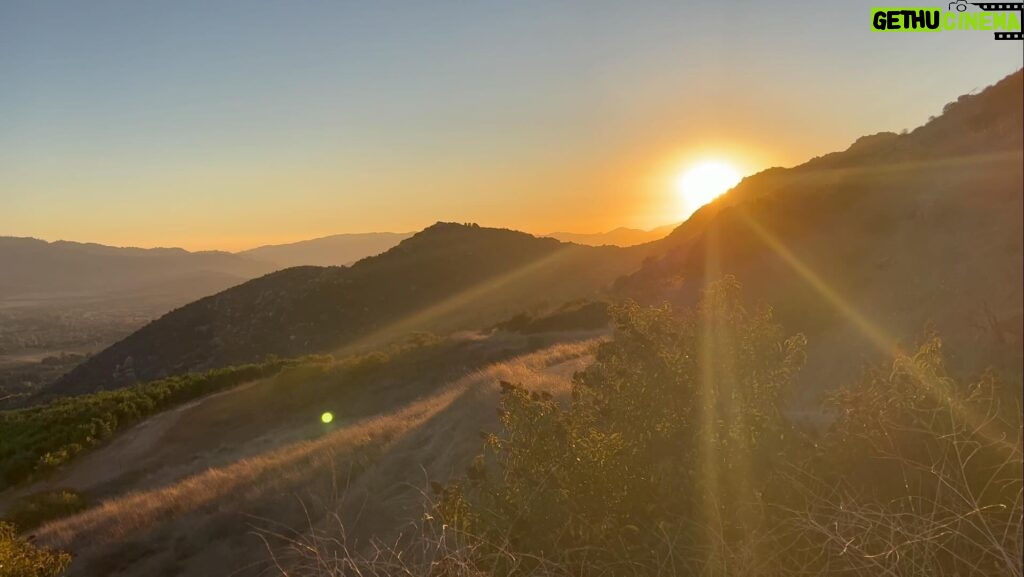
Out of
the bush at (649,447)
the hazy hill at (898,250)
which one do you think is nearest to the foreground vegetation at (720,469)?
the bush at (649,447)

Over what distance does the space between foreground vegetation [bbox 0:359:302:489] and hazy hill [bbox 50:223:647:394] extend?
1978cm

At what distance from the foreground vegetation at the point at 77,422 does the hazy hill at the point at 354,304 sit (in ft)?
64.9

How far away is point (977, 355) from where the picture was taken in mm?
9141

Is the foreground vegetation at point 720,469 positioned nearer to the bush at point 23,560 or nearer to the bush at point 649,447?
the bush at point 649,447

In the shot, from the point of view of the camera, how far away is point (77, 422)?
24.8 meters

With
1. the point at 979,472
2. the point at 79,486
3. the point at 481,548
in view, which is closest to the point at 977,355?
the point at 979,472

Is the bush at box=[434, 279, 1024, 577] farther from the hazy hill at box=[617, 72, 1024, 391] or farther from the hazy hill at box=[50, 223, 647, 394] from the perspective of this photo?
the hazy hill at box=[50, 223, 647, 394]

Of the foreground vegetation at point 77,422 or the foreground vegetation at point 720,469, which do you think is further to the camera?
the foreground vegetation at point 77,422

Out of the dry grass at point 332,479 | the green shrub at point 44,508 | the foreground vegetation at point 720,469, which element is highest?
the foreground vegetation at point 720,469

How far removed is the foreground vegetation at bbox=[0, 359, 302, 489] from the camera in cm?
2152

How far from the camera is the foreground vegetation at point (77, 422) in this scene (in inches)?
847

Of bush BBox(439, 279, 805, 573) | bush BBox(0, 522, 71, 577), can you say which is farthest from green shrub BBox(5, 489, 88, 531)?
bush BBox(439, 279, 805, 573)

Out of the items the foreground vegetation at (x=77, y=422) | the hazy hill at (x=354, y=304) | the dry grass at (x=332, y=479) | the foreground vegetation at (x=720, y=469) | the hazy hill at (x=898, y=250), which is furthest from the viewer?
the hazy hill at (x=354, y=304)

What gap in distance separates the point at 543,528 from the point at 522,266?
A: 67227mm
